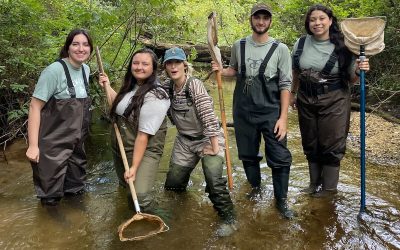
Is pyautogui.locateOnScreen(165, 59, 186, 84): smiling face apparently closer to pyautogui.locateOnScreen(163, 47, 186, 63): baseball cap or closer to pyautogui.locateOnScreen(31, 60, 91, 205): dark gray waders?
pyautogui.locateOnScreen(163, 47, 186, 63): baseball cap

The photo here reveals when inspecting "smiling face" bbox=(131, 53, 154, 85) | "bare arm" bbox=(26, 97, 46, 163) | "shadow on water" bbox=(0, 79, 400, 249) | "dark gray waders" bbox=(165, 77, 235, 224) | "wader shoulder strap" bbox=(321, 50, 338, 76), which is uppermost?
"smiling face" bbox=(131, 53, 154, 85)

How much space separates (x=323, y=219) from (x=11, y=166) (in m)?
4.43

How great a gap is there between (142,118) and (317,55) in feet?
6.87

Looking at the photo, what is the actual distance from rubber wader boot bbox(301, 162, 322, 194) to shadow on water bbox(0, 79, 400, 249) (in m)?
0.15

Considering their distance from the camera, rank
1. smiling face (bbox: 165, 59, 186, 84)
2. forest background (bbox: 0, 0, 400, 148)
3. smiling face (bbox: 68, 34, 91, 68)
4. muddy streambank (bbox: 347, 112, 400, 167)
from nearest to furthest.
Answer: smiling face (bbox: 165, 59, 186, 84) → smiling face (bbox: 68, 34, 91, 68) → forest background (bbox: 0, 0, 400, 148) → muddy streambank (bbox: 347, 112, 400, 167)

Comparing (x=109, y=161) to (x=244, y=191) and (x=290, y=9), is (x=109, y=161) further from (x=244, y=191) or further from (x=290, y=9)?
(x=290, y=9)

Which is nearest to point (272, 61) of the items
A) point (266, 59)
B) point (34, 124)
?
point (266, 59)

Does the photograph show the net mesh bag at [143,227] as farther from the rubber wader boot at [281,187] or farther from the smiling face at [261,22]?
the smiling face at [261,22]

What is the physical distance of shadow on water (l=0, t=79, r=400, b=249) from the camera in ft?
12.2

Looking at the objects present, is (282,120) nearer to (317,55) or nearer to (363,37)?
(317,55)

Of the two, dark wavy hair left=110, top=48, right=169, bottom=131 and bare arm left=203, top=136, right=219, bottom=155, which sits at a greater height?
dark wavy hair left=110, top=48, right=169, bottom=131

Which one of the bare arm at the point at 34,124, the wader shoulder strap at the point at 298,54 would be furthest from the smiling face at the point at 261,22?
the bare arm at the point at 34,124

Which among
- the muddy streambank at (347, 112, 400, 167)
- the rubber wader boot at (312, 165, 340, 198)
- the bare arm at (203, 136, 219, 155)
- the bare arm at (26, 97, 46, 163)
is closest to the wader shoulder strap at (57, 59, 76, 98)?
the bare arm at (26, 97, 46, 163)

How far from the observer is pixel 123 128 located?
397 centimetres
